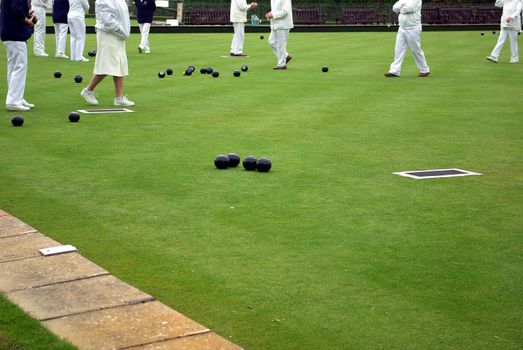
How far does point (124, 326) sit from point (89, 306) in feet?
1.31

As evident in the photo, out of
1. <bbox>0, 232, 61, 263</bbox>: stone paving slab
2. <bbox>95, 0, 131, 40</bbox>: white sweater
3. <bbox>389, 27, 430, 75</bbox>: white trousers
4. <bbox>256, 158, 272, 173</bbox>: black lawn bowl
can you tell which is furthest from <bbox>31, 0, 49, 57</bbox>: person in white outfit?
<bbox>0, 232, 61, 263</bbox>: stone paving slab

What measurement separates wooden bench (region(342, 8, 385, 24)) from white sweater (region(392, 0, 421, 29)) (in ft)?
98.1

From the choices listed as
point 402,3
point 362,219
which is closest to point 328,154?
point 362,219

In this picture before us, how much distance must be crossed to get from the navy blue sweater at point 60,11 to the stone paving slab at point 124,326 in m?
21.4

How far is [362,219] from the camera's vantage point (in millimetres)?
7574

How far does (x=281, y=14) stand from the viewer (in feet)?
73.5

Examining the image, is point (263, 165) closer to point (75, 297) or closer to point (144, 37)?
point (75, 297)

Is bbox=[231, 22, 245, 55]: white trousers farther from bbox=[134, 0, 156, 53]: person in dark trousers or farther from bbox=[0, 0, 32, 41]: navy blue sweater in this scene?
bbox=[0, 0, 32, 41]: navy blue sweater

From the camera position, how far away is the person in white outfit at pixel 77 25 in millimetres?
24219

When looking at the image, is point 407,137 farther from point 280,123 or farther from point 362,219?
point 362,219

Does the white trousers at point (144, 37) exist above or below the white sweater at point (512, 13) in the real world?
below

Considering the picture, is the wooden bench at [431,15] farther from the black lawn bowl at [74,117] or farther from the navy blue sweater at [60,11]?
the black lawn bowl at [74,117]

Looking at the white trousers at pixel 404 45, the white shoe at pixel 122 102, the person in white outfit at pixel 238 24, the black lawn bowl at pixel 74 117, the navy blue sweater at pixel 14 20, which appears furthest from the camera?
the person in white outfit at pixel 238 24

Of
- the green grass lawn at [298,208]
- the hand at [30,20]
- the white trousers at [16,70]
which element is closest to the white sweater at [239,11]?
the green grass lawn at [298,208]
